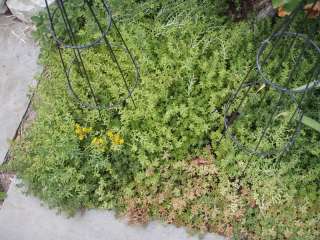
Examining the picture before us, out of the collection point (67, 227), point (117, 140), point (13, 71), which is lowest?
point (67, 227)

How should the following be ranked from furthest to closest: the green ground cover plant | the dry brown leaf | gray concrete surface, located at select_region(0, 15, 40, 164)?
gray concrete surface, located at select_region(0, 15, 40, 164) → the dry brown leaf → the green ground cover plant

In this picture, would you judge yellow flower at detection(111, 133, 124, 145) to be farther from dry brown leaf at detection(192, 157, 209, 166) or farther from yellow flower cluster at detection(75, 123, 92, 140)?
dry brown leaf at detection(192, 157, 209, 166)

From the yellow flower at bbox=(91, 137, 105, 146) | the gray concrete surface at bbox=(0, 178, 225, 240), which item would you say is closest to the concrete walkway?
the gray concrete surface at bbox=(0, 178, 225, 240)

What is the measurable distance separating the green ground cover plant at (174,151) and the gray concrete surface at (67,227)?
0.07 metres

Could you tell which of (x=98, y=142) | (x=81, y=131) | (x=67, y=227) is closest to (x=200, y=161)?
(x=98, y=142)

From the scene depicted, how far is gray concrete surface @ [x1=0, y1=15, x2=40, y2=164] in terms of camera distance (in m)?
3.42

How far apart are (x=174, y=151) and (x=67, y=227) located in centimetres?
84

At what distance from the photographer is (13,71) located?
12.0 feet

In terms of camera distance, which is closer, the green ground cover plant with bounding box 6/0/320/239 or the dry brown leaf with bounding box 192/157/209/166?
the green ground cover plant with bounding box 6/0/320/239

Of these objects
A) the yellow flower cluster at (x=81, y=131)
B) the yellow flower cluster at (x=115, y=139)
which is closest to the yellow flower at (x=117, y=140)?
the yellow flower cluster at (x=115, y=139)

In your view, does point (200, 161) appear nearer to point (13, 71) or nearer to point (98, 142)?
point (98, 142)

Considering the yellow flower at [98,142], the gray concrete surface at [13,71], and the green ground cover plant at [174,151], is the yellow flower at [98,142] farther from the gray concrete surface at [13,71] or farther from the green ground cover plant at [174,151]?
the gray concrete surface at [13,71]

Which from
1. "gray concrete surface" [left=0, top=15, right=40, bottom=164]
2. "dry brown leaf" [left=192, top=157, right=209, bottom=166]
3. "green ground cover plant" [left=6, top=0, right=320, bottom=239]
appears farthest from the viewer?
"gray concrete surface" [left=0, top=15, right=40, bottom=164]

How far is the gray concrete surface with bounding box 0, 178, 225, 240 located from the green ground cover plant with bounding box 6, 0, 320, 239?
2.7 inches
